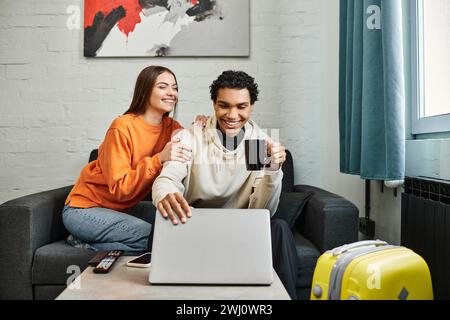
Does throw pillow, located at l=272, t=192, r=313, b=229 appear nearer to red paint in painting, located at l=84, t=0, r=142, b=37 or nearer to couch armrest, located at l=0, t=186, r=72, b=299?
couch armrest, located at l=0, t=186, r=72, b=299

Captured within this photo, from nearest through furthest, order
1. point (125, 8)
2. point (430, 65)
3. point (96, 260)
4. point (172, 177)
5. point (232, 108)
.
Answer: point (96, 260), point (172, 177), point (232, 108), point (430, 65), point (125, 8)

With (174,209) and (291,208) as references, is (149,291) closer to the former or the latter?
(174,209)

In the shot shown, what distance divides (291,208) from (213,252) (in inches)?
35.7

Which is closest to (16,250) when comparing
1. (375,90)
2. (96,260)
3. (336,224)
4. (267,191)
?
(96,260)

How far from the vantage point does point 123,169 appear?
1705 millimetres

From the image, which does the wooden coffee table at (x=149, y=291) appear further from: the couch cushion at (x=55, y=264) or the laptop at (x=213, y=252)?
the couch cushion at (x=55, y=264)

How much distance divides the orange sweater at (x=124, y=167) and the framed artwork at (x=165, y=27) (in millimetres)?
698

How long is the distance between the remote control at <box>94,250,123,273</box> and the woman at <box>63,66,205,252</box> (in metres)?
0.42

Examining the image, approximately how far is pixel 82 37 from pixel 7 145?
73 cm

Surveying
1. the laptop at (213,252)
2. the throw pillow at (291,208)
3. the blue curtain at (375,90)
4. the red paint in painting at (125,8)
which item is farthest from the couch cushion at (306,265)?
the red paint in painting at (125,8)

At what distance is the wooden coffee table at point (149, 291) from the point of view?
38.2 inches

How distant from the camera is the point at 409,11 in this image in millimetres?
2066

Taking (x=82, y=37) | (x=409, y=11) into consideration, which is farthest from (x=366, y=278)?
(x=82, y=37)

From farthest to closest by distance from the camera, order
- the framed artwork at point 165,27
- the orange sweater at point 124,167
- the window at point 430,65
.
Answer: the framed artwork at point 165,27 < the window at point 430,65 < the orange sweater at point 124,167
